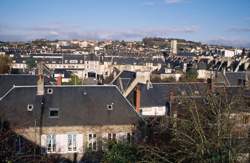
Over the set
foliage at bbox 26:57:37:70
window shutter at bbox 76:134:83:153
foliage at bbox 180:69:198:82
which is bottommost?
window shutter at bbox 76:134:83:153

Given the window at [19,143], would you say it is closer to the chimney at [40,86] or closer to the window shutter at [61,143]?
the window shutter at [61,143]

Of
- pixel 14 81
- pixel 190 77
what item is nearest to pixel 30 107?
pixel 14 81

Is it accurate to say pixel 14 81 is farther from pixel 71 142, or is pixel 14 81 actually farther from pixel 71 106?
pixel 71 142

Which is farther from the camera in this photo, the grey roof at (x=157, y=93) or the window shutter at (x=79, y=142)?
the grey roof at (x=157, y=93)

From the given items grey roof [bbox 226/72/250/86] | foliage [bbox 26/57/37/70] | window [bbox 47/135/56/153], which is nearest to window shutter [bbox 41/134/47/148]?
window [bbox 47/135/56/153]

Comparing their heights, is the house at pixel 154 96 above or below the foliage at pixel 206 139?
below

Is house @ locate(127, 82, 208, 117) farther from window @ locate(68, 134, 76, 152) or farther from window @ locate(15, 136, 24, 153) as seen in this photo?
window @ locate(15, 136, 24, 153)

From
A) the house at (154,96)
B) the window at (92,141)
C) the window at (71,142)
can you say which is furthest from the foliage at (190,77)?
the window at (71,142)

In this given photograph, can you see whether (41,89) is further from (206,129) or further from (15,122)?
(206,129)
